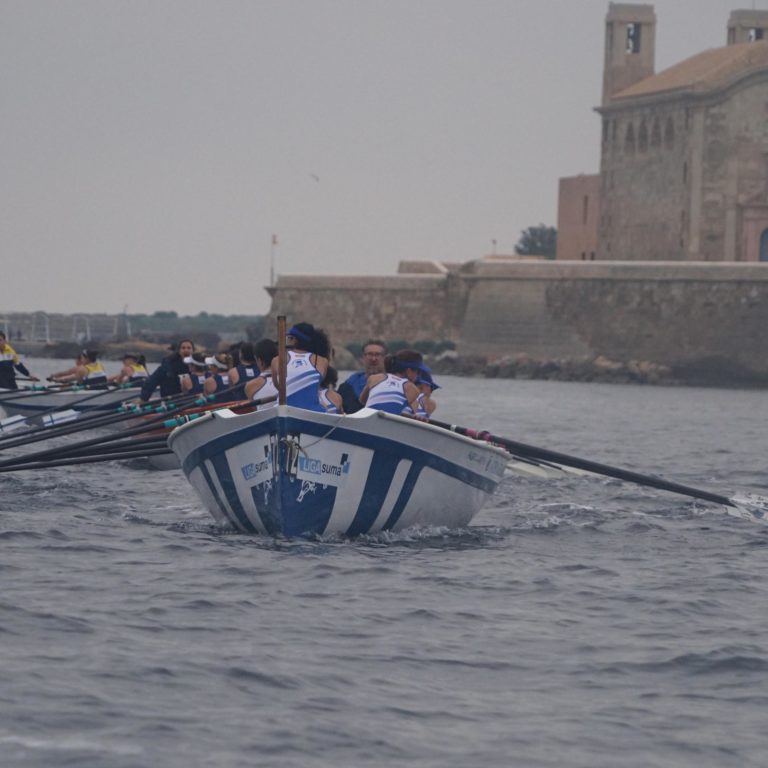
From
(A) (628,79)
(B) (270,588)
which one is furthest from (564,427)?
(A) (628,79)

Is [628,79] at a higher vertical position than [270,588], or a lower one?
higher

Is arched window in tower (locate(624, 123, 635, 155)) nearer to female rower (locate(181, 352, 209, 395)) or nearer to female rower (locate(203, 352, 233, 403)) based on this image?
female rower (locate(203, 352, 233, 403))

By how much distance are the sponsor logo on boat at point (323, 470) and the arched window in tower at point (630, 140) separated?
A: 5407 cm

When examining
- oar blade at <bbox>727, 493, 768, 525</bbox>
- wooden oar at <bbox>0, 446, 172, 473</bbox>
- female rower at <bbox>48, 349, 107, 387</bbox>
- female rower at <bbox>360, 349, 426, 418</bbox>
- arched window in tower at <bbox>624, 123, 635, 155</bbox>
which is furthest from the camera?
arched window in tower at <bbox>624, 123, 635, 155</bbox>

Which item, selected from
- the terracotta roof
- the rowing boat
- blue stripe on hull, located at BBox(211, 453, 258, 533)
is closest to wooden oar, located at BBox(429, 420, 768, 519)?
the rowing boat

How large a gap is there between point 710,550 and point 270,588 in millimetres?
4004

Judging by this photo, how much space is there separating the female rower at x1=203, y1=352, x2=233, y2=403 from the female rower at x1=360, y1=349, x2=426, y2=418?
2.38 metres

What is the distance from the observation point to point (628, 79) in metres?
66.6

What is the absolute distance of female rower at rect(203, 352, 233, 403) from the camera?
17.0 m

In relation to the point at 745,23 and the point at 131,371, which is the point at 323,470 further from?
the point at 745,23

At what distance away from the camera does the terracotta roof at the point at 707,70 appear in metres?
60.2

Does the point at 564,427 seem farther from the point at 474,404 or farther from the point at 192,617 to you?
the point at 192,617

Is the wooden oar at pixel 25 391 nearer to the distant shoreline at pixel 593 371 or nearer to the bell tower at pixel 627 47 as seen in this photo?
the distant shoreline at pixel 593 371

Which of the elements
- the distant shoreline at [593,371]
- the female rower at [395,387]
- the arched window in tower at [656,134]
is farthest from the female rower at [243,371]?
the arched window in tower at [656,134]
